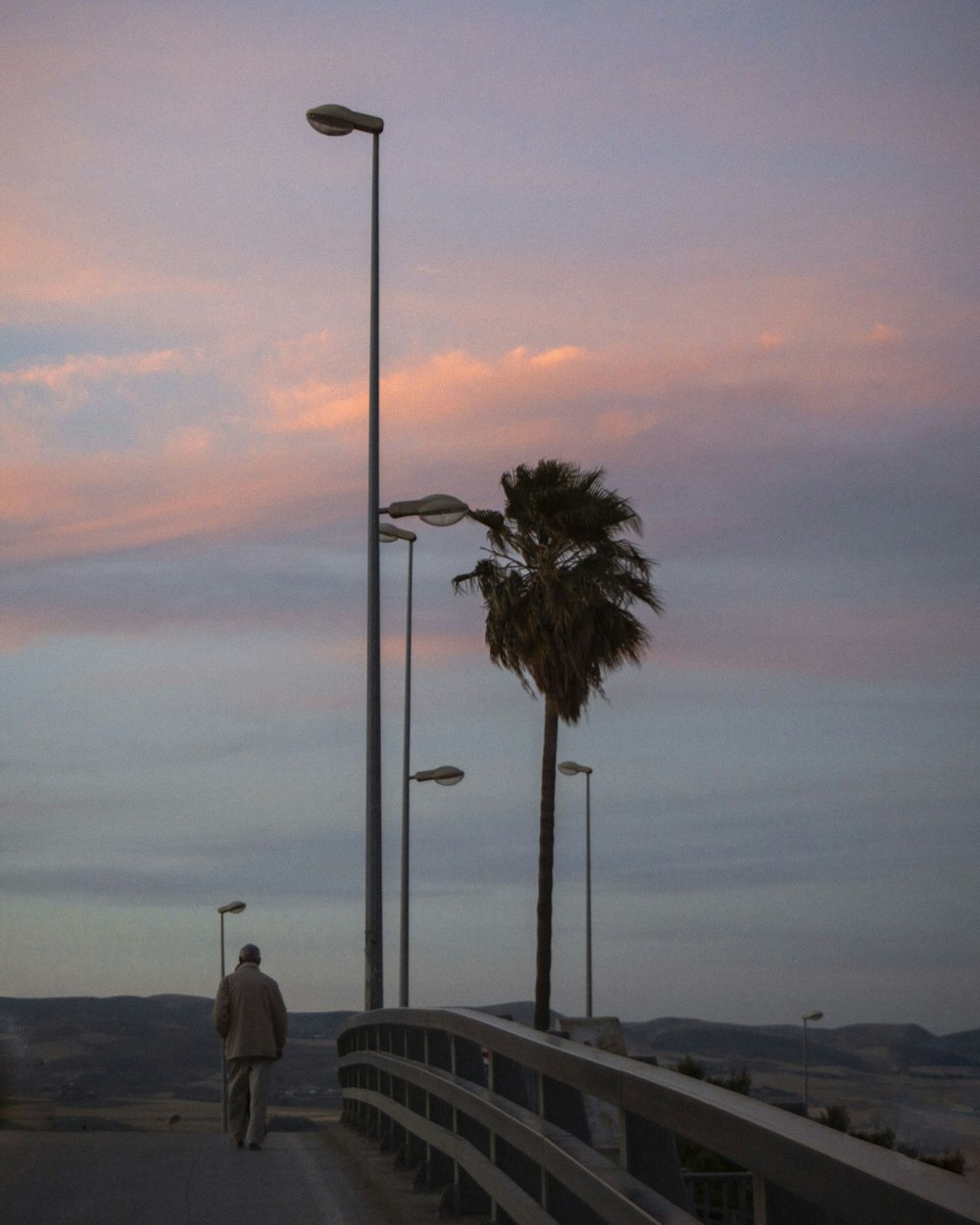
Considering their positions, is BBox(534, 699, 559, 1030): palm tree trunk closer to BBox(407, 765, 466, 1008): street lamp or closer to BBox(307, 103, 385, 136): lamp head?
BBox(407, 765, 466, 1008): street lamp

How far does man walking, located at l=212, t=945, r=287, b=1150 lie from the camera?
1463 centimetres

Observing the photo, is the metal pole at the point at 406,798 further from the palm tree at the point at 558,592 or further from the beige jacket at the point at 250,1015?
the beige jacket at the point at 250,1015

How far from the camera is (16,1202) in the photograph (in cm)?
1020

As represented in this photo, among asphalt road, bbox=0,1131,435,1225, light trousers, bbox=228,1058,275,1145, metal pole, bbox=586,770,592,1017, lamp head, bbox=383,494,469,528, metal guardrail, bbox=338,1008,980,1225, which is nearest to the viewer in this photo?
metal guardrail, bbox=338,1008,980,1225

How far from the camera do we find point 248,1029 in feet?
48.3

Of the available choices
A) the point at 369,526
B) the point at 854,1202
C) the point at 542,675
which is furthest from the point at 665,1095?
the point at 542,675

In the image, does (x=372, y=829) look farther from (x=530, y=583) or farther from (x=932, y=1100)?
(x=932, y=1100)

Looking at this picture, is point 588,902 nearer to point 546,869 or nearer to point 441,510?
point 546,869

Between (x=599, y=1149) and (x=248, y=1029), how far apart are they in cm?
766

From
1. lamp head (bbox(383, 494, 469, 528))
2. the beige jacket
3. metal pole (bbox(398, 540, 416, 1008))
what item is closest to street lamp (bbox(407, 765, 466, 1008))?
metal pole (bbox(398, 540, 416, 1008))

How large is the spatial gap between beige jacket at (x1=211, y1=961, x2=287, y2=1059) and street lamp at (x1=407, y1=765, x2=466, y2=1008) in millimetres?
19438

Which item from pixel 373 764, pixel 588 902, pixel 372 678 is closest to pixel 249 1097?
A: pixel 373 764

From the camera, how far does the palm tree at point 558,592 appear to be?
3772 cm

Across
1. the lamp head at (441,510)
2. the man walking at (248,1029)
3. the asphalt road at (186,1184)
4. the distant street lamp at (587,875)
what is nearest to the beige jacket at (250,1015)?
the man walking at (248,1029)
